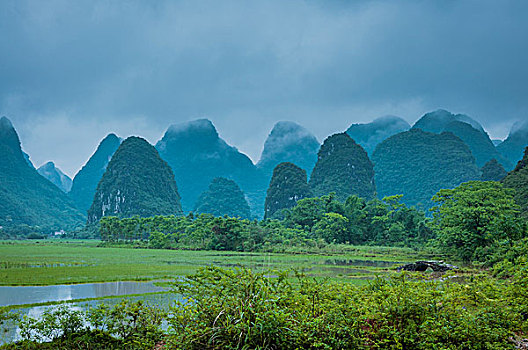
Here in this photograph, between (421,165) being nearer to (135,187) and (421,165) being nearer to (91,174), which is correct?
(135,187)

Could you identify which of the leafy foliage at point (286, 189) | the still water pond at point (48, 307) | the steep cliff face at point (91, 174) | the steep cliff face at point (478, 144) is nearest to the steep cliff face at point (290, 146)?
the steep cliff face at point (478, 144)

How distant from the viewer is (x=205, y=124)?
10919 cm

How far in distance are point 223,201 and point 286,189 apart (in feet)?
71.1

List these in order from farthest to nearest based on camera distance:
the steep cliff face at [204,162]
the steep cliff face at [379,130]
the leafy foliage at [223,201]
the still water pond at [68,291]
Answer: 1. the steep cliff face at [204,162]
2. the steep cliff face at [379,130]
3. the leafy foliage at [223,201]
4. the still water pond at [68,291]

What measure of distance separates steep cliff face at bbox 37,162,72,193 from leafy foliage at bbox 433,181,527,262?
12308 cm

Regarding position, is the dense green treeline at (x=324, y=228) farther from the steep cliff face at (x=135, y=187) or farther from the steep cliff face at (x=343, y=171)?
the steep cliff face at (x=135, y=187)

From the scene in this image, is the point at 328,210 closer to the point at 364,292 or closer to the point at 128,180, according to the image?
the point at 364,292

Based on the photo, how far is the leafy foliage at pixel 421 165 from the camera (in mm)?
59406

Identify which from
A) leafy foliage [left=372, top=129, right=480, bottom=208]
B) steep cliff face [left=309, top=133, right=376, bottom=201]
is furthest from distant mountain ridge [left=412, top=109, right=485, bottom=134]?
steep cliff face [left=309, top=133, right=376, bottom=201]

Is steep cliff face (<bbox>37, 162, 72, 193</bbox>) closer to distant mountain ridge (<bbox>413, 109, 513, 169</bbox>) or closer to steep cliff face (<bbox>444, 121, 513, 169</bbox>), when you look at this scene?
distant mountain ridge (<bbox>413, 109, 513, 169</bbox>)

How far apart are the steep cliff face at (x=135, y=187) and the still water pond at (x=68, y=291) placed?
48.7 m

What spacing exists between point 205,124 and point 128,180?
52.7m

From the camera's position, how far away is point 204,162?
106938 millimetres

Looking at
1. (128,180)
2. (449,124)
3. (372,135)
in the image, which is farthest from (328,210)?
(372,135)
